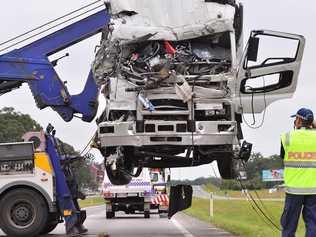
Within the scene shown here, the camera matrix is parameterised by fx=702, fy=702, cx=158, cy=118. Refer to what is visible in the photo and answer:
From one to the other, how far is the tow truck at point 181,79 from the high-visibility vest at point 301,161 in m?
3.12

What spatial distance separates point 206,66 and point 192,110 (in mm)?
804

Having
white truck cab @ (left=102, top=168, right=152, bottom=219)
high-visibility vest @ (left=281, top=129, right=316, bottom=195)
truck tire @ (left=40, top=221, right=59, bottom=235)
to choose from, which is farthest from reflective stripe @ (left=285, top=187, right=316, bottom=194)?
white truck cab @ (left=102, top=168, right=152, bottom=219)

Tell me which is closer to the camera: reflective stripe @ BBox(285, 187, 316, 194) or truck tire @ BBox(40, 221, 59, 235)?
reflective stripe @ BBox(285, 187, 316, 194)

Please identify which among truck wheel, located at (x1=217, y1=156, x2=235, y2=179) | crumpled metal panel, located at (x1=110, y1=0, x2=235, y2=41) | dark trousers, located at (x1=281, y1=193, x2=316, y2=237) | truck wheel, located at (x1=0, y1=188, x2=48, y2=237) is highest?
crumpled metal panel, located at (x1=110, y1=0, x2=235, y2=41)

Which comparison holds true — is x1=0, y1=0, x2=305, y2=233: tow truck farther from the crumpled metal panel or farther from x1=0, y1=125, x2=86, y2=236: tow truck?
x1=0, y1=125, x2=86, y2=236: tow truck

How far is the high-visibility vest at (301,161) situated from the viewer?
25.9 ft

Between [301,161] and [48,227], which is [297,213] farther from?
[48,227]

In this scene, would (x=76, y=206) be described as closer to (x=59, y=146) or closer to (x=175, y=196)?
(x=59, y=146)

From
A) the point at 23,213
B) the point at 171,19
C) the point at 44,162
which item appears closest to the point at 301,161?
the point at 171,19

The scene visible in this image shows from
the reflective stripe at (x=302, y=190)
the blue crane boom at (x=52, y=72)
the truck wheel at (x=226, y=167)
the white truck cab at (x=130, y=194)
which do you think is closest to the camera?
the reflective stripe at (x=302, y=190)

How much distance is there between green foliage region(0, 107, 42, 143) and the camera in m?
86.2

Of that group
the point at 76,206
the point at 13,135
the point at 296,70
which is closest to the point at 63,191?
the point at 76,206

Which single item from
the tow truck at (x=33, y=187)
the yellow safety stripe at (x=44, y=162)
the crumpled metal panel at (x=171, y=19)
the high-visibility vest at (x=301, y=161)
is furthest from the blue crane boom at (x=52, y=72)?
the high-visibility vest at (x=301, y=161)

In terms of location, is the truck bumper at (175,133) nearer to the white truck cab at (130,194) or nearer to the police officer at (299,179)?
the police officer at (299,179)
